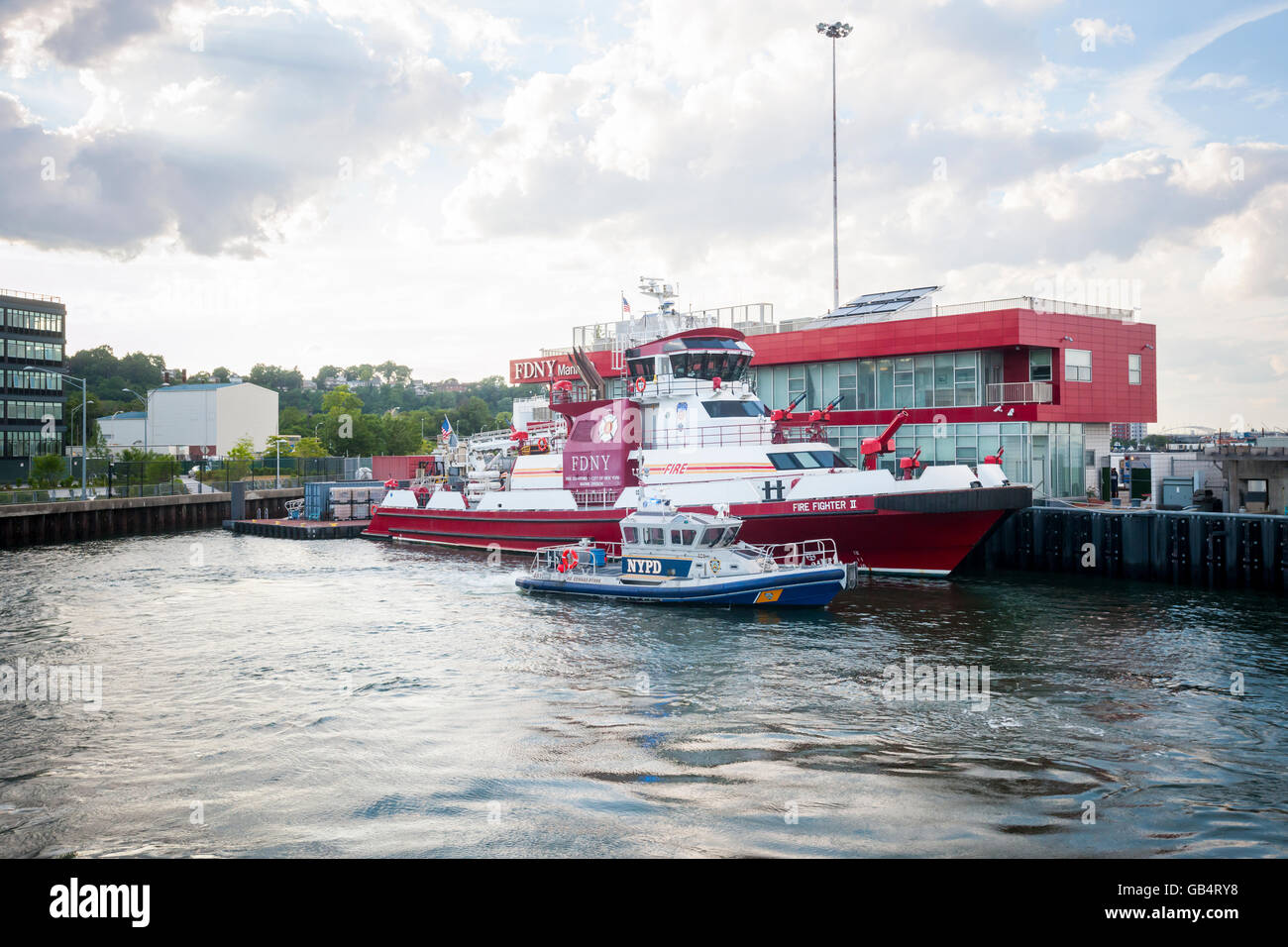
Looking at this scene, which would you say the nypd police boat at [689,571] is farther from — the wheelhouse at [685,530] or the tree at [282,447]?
the tree at [282,447]

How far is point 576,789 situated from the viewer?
479 inches

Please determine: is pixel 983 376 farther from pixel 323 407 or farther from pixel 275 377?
pixel 275 377

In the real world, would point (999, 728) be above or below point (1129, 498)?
below

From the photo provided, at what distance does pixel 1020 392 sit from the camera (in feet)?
136

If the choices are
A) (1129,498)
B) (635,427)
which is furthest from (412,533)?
(1129,498)

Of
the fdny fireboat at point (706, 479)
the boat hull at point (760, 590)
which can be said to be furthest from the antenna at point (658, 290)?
the boat hull at point (760, 590)

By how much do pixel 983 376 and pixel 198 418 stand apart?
97.7 meters

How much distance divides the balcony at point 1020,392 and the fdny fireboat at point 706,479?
24.4ft

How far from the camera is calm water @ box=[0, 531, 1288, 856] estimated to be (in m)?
10.9

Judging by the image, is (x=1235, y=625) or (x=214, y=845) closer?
(x=214, y=845)

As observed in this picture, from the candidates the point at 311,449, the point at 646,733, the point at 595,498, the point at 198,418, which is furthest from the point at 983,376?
the point at 198,418
